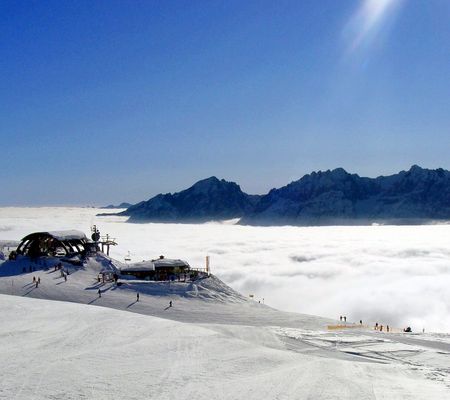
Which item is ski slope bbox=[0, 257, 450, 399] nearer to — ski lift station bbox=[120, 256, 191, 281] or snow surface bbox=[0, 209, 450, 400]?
snow surface bbox=[0, 209, 450, 400]

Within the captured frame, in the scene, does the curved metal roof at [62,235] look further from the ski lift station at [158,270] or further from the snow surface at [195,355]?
the snow surface at [195,355]

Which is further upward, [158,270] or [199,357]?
[158,270]

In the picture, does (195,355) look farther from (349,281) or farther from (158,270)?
(349,281)

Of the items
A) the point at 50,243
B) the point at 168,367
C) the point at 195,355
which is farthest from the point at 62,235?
the point at 168,367

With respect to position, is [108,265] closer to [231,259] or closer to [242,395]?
[242,395]

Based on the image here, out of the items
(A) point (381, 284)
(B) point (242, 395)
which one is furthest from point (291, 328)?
(A) point (381, 284)

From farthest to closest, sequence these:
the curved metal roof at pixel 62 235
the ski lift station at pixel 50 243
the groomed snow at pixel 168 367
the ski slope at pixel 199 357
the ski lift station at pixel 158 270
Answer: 1. the curved metal roof at pixel 62 235
2. the ski lift station at pixel 50 243
3. the ski lift station at pixel 158 270
4. the ski slope at pixel 199 357
5. the groomed snow at pixel 168 367

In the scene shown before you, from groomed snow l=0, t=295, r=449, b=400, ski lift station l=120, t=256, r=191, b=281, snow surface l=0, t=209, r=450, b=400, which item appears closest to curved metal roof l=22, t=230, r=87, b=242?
ski lift station l=120, t=256, r=191, b=281

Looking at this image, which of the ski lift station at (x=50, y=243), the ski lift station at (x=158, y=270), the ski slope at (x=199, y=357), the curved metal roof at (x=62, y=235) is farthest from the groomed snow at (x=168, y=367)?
the curved metal roof at (x=62, y=235)
